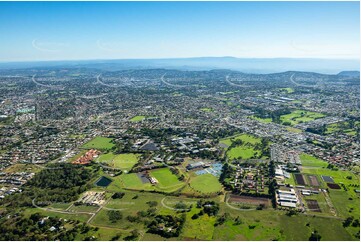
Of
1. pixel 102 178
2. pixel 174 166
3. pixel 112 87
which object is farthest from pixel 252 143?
pixel 112 87

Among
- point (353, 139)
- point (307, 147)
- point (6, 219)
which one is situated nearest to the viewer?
point (6, 219)

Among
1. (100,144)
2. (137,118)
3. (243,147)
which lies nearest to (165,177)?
(243,147)

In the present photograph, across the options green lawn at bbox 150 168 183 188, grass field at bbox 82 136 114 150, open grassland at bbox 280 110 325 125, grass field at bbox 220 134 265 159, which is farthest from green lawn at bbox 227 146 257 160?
open grassland at bbox 280 110 325 125

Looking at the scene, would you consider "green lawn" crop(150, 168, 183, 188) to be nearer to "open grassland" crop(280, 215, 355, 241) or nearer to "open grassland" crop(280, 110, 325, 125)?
"open grassland" crop(280, 215, 355, 241)

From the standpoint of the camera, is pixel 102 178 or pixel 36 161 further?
pixel 36 161

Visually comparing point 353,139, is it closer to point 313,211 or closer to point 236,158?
point 236,158
